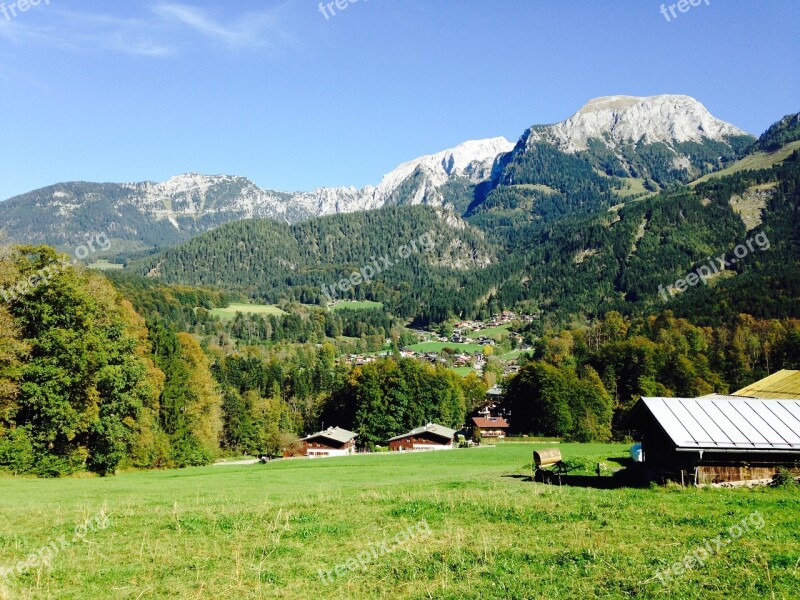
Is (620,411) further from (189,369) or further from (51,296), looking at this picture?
(51,296)

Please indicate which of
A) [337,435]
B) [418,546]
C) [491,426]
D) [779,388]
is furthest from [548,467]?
[491,426]

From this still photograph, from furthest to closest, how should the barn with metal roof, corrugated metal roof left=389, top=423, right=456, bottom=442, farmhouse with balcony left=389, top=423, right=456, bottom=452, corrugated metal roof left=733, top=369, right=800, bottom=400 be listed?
1. corrugated metal roof left=389, top=423, right=456, bottom=442
2. farmhouse with balcony left=389, top=423, right=456, bottom=452
3. corrugated metal roof left=733, top=369, right=800, bottom=400
4. the barn with metal roof

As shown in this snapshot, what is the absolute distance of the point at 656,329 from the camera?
140875 mm

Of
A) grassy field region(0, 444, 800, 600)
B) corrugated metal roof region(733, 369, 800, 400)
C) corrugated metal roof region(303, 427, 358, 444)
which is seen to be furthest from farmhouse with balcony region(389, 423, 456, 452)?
grassy field region(0, 444, 800, 600)

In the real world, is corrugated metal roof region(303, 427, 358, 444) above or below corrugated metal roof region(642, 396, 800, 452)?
below

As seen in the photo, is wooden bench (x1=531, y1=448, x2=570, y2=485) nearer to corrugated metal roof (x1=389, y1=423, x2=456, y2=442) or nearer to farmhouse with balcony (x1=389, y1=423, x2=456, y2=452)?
farmhouse with balcony (x1=389, y1=423, x2=456, y2=452)

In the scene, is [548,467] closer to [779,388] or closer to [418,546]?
[418,546]

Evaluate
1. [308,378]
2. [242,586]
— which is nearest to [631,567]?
A: [242,586]

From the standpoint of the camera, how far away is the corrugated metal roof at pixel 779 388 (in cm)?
5281

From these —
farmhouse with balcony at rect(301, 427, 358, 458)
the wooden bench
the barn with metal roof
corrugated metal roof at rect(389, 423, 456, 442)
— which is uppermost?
the barn with metal roof

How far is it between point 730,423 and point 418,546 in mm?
19375

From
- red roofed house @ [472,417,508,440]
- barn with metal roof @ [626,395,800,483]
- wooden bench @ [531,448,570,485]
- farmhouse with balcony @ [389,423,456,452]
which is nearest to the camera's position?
barn with metal roof @ [626,395,800,483]

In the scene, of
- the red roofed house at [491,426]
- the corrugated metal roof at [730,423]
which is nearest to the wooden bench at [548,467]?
the corrugated metal roof at [730,423]

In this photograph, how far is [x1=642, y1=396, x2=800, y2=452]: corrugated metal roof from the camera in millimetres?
26266
